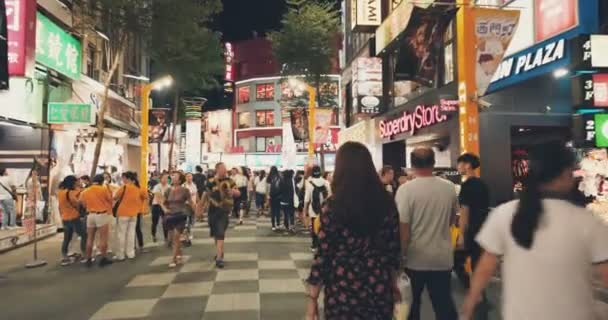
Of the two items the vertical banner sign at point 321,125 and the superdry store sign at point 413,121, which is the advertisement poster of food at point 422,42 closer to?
the superdry store sign at point 413,121

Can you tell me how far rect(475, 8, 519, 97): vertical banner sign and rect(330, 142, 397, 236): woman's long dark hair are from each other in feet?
18.0

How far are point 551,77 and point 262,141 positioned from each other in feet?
147

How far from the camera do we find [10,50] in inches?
451

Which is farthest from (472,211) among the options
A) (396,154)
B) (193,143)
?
(193,143)

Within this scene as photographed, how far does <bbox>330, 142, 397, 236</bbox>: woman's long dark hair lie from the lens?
2.98m

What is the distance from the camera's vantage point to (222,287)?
7.58 m

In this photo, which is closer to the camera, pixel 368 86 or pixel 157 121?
pixel 368 86

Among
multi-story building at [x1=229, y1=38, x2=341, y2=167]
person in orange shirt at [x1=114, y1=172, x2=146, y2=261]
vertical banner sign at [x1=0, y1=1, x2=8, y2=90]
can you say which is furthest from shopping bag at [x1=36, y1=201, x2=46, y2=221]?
multi-story building at [x1=229, y1=38, x2=341, y2=167]

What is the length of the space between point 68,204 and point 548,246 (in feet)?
31.6

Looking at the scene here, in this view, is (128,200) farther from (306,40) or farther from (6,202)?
(306,40)

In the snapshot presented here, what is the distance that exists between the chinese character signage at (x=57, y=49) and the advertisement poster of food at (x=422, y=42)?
10.5 meters

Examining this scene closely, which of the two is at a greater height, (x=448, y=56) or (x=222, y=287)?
(x=448, y=56)

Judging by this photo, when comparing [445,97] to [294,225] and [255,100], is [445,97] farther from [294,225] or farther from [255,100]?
[255,100]

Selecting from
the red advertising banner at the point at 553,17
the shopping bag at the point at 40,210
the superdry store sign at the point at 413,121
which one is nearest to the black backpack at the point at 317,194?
the superdry store sign at the point at 413,121
